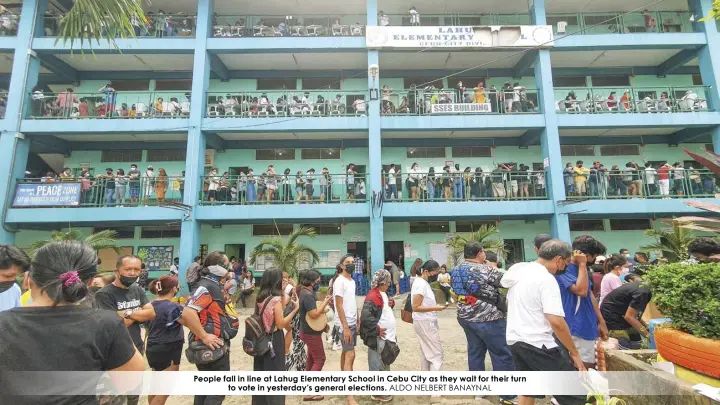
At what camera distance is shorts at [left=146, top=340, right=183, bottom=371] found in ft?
12.3

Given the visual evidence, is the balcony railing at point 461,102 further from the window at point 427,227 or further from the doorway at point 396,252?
the doorway at point 396,252

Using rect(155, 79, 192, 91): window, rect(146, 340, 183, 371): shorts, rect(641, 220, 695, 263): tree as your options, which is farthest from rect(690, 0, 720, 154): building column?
rect(155, 79, 192, 91): window

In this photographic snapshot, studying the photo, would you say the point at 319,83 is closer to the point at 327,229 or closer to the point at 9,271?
the point at 327,229

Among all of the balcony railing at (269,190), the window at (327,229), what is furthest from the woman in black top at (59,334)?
the window at (327,229)

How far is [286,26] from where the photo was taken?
1448 cm

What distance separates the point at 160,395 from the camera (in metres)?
3.51

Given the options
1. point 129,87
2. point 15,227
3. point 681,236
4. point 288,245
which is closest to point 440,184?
point 288,245

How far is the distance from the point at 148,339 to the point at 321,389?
2.04 m

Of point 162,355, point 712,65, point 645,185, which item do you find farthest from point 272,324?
point 712,65

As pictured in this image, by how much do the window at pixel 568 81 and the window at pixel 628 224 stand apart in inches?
245

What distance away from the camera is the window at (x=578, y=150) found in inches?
613

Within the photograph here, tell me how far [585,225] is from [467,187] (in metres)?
5.99

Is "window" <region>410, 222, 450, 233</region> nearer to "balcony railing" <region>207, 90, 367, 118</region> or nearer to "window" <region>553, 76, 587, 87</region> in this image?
"balcony railing" <region>207, 90, 367, 118</region>

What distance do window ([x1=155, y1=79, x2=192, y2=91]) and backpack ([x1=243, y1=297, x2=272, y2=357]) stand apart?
15.6 m
